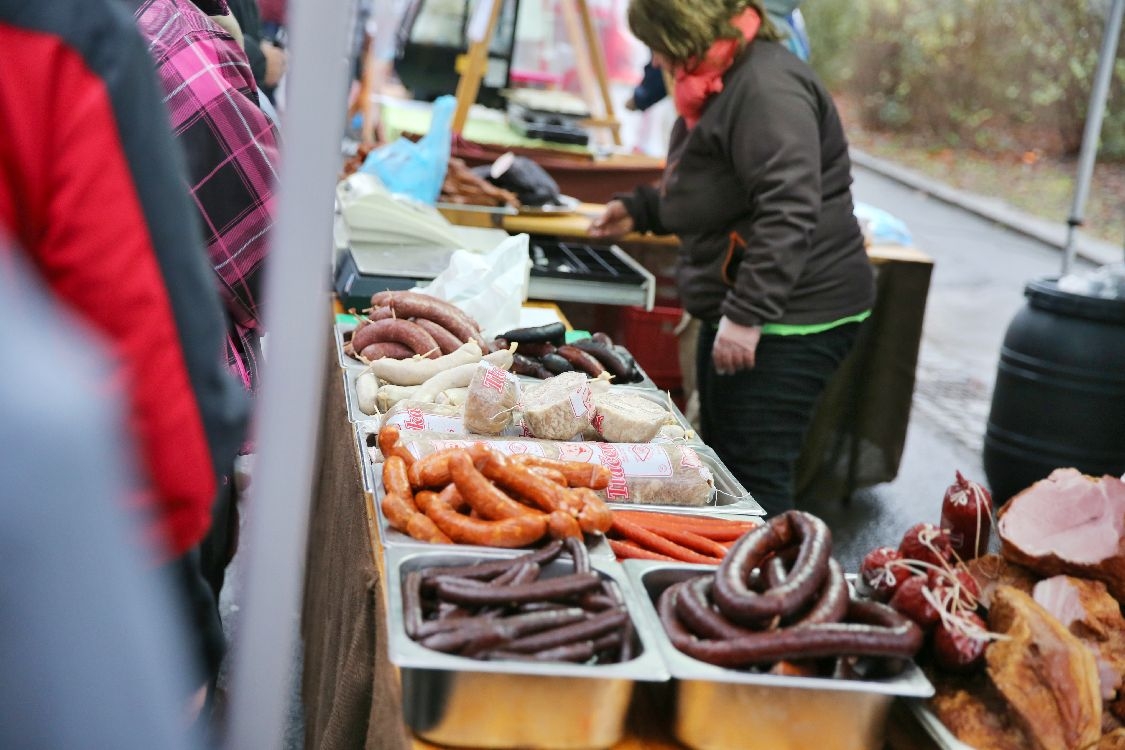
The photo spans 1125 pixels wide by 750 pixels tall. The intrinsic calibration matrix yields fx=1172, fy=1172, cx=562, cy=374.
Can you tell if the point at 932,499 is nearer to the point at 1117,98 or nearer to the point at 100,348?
the point at 100,348

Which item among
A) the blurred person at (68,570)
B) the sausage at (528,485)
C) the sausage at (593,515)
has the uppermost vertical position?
the blurred person at (68,570)

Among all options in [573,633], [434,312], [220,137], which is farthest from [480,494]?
[434,312]

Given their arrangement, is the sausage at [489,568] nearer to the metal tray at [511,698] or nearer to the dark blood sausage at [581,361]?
the metal tray at [511,698]

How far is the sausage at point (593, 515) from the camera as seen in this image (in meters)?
2.29

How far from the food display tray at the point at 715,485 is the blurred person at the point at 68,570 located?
1748mm

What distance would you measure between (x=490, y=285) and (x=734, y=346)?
0.87 m

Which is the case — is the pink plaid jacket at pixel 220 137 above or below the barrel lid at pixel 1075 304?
above

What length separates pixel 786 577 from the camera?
1.92 meters

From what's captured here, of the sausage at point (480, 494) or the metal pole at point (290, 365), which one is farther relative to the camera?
the sausage at point (480, 494)

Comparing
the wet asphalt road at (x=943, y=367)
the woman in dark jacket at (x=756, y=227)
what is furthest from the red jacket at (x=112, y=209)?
the woman in dark jacket at (x=756, y=227)

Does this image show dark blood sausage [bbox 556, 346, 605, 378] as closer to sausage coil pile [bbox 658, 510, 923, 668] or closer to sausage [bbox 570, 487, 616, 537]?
sausage [bbox 570, 487, 616, 537]

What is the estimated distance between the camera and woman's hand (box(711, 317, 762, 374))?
3801 mm

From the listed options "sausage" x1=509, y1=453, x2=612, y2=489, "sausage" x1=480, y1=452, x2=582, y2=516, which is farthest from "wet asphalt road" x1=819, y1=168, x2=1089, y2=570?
"sausage" x1=480, y1=452, x2=582, y2=516

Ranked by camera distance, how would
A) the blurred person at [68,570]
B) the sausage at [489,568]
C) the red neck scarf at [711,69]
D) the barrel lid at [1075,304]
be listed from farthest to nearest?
the barrel lid at [1075,304] < the red neck scarf at [711,69] < the sausage at [489,568] < the blurred person at [68,570]
